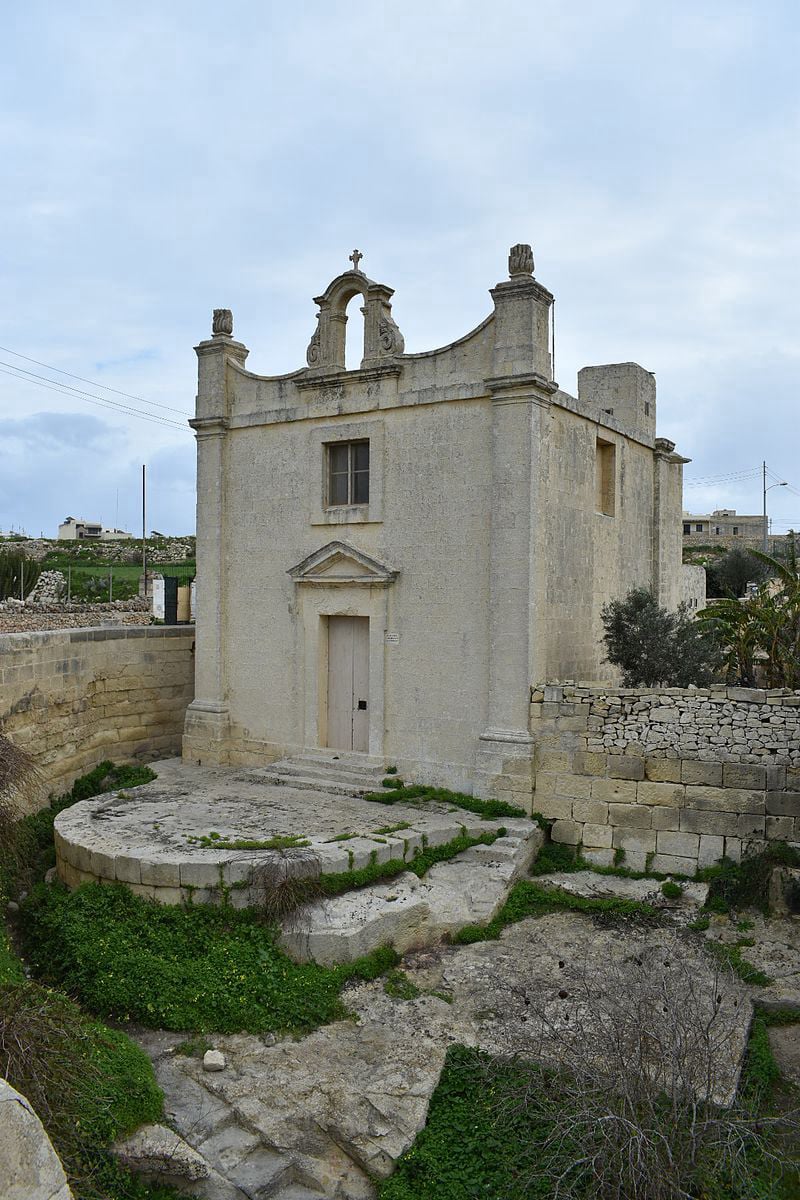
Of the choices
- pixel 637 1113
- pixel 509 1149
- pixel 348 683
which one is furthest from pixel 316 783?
pixel 637 1113

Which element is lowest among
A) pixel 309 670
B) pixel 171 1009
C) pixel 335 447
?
pixel 171 1009

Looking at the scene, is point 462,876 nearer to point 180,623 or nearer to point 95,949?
point 95,949

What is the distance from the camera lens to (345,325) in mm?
13570

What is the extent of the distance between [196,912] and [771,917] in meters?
6.07

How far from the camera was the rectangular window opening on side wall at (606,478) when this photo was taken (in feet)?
45.2

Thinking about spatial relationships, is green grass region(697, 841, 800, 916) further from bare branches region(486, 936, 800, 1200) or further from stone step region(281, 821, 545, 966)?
bare branches region(486, 936, 800, 1200)

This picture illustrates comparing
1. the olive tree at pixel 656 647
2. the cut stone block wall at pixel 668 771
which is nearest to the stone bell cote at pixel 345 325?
the olive tree at pixel 656 647

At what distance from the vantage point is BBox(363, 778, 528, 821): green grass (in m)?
11.3

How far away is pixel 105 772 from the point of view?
1380 cm

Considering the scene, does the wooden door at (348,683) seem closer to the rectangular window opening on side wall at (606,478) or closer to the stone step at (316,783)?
the stone step at (316,783)

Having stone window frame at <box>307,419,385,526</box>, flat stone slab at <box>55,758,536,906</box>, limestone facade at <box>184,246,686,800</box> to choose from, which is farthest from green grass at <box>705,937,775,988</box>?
stone window frame at <box>307,419,385,526</box>

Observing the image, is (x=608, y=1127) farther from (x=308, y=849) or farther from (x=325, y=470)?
(x=325, y=470)

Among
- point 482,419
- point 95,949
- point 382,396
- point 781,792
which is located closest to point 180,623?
point 382,396

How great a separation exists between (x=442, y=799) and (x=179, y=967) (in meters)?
4.39
